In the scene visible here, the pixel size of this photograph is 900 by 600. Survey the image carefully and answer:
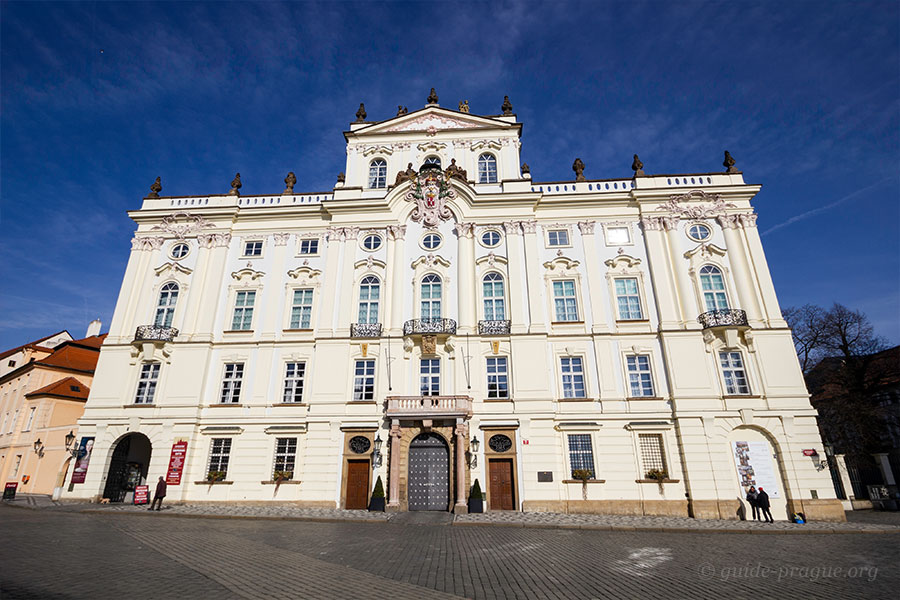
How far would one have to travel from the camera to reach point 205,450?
26.3 m

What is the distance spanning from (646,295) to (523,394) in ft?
31.7

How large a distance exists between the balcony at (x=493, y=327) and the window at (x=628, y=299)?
22.5ft

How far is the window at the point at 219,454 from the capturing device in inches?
1028

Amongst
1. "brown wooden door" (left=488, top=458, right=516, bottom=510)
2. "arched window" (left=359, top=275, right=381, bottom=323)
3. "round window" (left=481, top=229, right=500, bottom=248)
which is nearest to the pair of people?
"brown wooden door" (left=488, top=458, right=516, bottom=510)

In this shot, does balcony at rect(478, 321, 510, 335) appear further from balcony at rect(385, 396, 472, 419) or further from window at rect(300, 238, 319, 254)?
window at rect(300, 238, 319, 254)

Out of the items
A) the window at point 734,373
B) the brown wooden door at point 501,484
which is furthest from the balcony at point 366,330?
the window at point 734,373

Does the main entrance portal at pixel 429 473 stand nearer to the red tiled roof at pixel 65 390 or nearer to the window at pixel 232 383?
the window at pixel 232 383

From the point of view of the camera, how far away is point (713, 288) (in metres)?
Answer: 27.6

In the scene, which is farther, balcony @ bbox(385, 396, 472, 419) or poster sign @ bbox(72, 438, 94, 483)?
poster sign @ bbox(72, 438, 94, 483)

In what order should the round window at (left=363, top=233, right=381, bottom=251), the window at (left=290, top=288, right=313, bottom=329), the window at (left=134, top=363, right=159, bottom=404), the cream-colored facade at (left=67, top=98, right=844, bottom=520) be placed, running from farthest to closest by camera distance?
Answer: the round window at (left=363, top=233, right=381, bottom=251), the window at (left=290, top=288, right=313, bottom=329), the window at (left=134, top=363, right=159, bottom=404), the cream-colored facade at (left=67, top=98, right=844, bottom=520)

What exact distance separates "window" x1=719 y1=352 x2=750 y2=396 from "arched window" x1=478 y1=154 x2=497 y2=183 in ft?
57.8

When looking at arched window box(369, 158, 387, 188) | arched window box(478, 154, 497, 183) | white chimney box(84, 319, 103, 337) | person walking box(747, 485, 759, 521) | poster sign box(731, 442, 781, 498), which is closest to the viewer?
person walking box(747, 485, 759, 521)

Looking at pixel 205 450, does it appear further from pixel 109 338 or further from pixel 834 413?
pixel 834 413

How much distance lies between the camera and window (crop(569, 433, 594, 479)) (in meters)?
24.5
